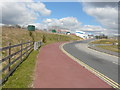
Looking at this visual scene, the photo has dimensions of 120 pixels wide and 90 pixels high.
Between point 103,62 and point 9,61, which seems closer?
point 9,61

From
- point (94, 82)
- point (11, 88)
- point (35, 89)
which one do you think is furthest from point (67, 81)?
point (11, 88)

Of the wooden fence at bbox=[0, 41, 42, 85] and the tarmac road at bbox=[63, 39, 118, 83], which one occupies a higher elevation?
the wooden fence at bbox=[0, 41, 42, 85]

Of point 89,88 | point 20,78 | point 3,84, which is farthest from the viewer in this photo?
point 20,78

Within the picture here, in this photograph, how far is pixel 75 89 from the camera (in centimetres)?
610

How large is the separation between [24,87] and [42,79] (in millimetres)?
1476

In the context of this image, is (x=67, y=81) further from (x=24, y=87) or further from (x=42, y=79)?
(x=24, y=87)

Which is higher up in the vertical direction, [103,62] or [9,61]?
[9,61]

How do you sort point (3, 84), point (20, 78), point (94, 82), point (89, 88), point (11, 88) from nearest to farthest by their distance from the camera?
point (11, 88), point (3, 84), point (89, 88), point (20, 78), point (94, 82)

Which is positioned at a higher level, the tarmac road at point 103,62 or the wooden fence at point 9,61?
the wooden fence at point 9,61

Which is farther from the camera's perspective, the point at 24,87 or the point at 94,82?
the point at 94,82

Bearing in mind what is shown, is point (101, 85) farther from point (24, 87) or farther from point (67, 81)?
point (24, 87)

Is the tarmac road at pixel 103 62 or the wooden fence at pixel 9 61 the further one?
the tarmac road at pixel 103 62

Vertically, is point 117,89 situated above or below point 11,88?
below

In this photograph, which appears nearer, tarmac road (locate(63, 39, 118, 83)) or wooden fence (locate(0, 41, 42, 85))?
wooden fence (locate(0, 41, 42, 85))
